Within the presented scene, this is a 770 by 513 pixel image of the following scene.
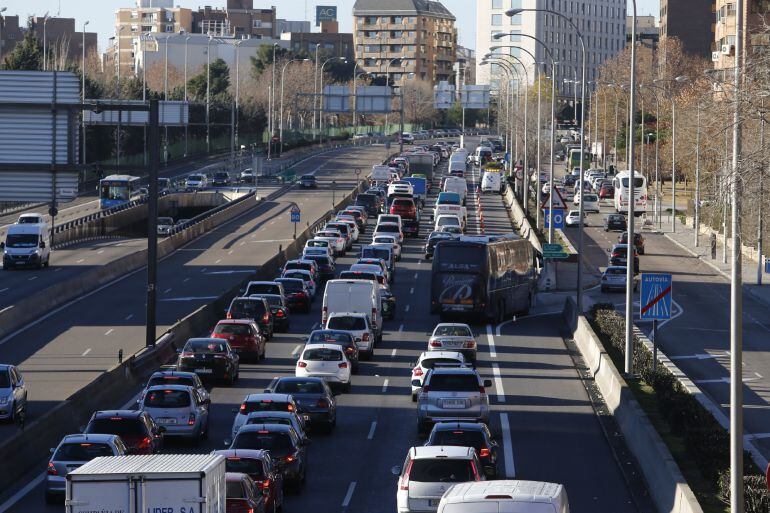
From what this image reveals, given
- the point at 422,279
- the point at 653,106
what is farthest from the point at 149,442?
the point at 653,106

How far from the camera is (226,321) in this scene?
138ft

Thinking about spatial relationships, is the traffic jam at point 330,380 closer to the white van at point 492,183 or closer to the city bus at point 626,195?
the city bus at point 626,195

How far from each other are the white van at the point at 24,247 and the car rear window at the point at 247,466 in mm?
46571

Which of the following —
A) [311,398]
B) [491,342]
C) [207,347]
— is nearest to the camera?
[311,398]

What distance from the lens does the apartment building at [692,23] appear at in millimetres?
179000

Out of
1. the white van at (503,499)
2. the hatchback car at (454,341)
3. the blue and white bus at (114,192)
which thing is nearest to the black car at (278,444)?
the white van at (503,499)

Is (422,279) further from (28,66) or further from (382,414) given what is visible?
(28,66)

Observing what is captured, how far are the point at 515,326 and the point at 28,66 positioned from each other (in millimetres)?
79567

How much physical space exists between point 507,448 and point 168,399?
22.5 ft

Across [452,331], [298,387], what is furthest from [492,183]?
[298,387]

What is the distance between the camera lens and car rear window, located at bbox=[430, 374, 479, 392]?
102ft

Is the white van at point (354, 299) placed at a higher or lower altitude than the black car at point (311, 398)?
higher

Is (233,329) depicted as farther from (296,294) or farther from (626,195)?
(626,195)

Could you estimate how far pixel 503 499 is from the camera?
15.1m
